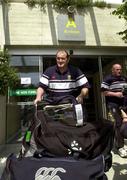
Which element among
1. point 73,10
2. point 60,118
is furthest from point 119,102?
point 73,10

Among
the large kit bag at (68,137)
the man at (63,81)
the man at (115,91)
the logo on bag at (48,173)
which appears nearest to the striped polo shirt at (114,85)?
the man at (115,91)

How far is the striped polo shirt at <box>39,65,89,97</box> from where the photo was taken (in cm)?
242

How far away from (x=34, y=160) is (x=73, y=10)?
14.8 ft

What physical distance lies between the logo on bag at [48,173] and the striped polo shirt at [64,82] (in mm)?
1048

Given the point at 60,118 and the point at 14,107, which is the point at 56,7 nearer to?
the point at 14,107

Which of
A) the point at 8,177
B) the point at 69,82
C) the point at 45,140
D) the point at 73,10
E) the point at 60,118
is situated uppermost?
the point at 73,10

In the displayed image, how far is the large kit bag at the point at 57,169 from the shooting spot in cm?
143

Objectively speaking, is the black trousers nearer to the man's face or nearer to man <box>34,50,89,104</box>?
man <box>34,50,89,104</box>

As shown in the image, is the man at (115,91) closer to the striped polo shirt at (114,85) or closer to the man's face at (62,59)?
the striped polo shirt at (114,85)

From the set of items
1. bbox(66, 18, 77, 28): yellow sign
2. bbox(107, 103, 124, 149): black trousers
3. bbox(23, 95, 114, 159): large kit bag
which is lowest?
bbox(107, 103, 124, 149): black trousers

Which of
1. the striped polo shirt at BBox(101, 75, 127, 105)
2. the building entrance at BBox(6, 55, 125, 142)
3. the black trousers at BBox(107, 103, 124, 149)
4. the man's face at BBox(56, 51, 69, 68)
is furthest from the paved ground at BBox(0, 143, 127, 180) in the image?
the man's face at BBox(56, 51, 69, 68)

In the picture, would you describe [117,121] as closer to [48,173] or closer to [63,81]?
[63,81]

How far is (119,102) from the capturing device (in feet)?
12.0

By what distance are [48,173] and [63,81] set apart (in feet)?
3.77
